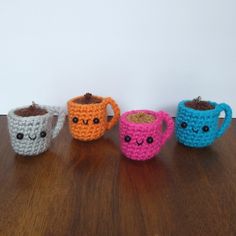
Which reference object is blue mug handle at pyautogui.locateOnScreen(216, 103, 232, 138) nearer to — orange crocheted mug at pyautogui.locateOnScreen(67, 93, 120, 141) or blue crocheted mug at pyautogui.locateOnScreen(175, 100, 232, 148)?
blue crocheted mug at pyautogui.locateOnScreen(175, 100, 232, 148)

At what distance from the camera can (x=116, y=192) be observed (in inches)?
18.4

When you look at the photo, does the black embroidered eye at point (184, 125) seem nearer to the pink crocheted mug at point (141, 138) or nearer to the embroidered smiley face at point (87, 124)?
the pink crocheted mug at point (141, 138)

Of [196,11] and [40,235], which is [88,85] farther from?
[40,235]

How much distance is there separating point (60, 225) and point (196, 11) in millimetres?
599

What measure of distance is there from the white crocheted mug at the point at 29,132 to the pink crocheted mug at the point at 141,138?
0.54 ft

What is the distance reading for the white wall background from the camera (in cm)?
70

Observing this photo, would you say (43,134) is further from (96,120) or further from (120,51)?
(120,51)

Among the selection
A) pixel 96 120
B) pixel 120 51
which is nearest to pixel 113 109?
pixel 96 120

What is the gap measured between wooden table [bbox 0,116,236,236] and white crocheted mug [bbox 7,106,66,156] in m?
0.02

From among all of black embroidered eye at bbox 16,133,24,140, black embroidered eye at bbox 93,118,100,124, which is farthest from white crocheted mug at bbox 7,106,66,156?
black embroidered eye at bbox 93,118,100,124

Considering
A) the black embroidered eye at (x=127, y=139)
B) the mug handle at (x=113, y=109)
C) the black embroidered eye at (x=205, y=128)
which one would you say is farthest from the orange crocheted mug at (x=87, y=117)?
the black embroidered eye at (x=205, y=128)

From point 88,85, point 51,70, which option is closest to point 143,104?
point 88,85

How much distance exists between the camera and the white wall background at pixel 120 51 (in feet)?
2.28

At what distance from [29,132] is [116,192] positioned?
0.22 metres
